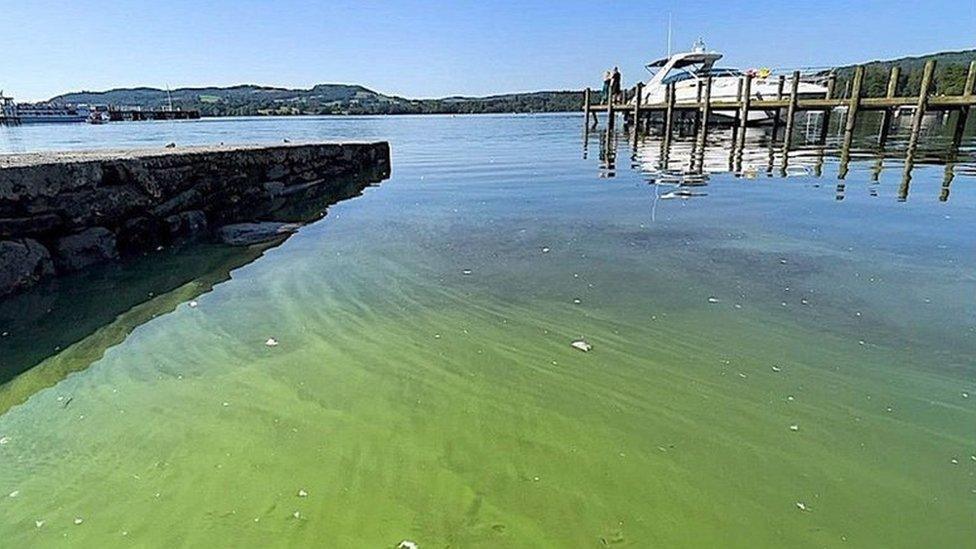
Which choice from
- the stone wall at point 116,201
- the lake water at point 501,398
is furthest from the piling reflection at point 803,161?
the stone wall at point 116,201

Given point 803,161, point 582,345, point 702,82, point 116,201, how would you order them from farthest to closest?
point 702,82
point 803,161
point 116,201
point 582,345

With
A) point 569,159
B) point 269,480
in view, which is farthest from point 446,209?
point 569,159

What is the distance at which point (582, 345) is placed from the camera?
355cm

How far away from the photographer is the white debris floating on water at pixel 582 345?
3.50 meters

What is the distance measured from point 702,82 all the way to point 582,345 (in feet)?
96.9

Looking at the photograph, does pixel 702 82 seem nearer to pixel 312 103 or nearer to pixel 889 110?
pixel 889 110

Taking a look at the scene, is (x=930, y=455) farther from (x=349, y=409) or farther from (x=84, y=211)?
(x=84, y=211)

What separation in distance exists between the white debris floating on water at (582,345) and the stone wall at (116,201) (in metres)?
4.30

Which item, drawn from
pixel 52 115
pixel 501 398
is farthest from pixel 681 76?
pixel 52 115

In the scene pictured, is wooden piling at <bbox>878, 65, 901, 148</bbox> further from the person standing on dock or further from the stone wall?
the stone wall

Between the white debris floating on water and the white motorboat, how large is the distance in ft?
88.8

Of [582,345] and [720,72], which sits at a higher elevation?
[720,72]

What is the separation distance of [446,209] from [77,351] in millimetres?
5698

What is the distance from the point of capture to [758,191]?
9.75 metres
